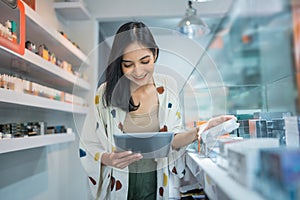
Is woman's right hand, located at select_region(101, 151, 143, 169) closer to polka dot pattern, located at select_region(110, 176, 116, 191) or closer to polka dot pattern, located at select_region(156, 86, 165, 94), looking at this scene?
polka dot pattern, located at select_region(110, 176, 116, 191)

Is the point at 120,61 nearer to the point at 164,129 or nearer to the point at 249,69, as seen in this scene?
the point at 164,129

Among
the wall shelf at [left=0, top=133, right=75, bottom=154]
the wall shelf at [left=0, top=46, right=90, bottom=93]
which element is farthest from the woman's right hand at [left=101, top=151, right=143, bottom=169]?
the wall shelf at [left=0, top=46, right=90, bottom=93]

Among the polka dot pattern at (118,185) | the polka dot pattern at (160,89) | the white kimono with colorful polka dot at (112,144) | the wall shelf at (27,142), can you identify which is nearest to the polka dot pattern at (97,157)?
the white kimono with colorful polka dot at (112,144)

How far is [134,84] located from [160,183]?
0.40 metres

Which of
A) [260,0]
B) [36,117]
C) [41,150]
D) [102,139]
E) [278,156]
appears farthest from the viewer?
[41,150]

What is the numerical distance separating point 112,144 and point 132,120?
4.4 inches

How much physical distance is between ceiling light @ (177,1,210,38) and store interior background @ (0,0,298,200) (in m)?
0.17

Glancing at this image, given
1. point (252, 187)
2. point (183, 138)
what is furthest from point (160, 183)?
point (252, 187)

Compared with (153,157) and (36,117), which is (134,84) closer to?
(153,157)

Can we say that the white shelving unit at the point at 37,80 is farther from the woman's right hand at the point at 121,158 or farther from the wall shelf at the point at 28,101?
the woman's right hand at the point at 121,158

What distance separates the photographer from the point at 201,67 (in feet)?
4.58

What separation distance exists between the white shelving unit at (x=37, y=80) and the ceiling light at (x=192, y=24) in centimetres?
99

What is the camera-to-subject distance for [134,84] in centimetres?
109

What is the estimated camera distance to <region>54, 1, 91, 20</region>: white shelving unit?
8.64 feet
